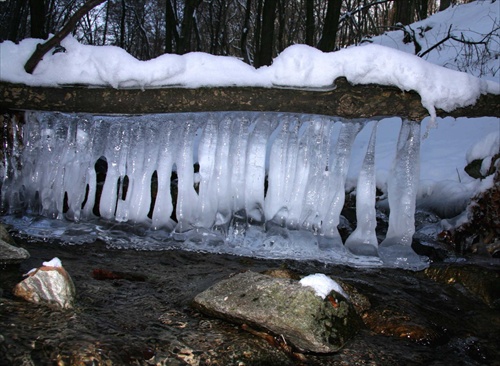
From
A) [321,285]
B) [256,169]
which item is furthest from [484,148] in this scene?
[321,285]

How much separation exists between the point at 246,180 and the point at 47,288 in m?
1.97

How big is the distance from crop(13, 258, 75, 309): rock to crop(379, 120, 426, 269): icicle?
2329 mm

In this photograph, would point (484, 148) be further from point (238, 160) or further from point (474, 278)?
point (238, 160)

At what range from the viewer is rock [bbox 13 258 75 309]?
83.7 inches

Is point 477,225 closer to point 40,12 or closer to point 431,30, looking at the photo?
point 40,12

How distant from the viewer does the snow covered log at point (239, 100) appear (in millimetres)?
3500

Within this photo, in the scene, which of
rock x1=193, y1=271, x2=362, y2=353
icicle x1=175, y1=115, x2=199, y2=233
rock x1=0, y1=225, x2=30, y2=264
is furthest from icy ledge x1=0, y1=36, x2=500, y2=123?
rock x1=193, y1=271, x2=362, y2=353

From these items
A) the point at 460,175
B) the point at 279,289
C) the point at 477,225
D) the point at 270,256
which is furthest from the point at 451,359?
the point at 460,175

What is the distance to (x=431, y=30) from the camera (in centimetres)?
1139

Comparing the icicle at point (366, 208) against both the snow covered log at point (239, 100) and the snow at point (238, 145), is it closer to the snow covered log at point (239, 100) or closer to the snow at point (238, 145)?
the snow at point (238, 145)

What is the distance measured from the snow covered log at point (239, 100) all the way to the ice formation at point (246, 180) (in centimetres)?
18

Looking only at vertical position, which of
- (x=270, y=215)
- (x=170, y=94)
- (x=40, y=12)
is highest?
(x=40, y=12)

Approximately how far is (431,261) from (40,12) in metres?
7.65

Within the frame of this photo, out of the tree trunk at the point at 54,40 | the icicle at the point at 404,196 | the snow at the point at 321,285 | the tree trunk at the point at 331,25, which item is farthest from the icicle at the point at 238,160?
the tree trunk at the point at 331,25
